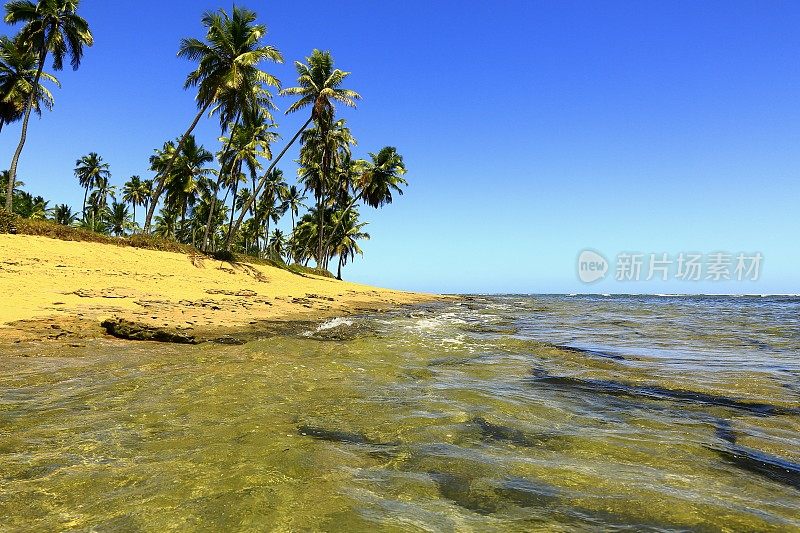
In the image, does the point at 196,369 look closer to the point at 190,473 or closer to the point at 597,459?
the point at 190,473

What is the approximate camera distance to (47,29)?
2625 centimetres

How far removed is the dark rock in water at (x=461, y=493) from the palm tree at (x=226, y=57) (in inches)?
1103

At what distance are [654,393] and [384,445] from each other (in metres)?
3.86

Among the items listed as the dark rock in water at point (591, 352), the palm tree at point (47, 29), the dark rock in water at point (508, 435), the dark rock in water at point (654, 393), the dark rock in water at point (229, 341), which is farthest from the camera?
the palm tree at point (47, 29)

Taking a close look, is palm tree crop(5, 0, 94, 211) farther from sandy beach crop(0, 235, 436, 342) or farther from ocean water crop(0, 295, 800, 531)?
ocean water crop(0, 295, 800, 531)

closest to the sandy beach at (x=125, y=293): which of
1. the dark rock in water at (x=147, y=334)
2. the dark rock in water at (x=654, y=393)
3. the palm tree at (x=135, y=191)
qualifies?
the dark rock in water at (x=147, y=334)

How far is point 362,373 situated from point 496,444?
9.87 feet

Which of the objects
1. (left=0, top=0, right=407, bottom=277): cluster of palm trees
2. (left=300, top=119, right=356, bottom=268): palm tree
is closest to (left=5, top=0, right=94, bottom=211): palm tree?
(left=0, top=0, right=407, bottom=277): cluster of palm trees

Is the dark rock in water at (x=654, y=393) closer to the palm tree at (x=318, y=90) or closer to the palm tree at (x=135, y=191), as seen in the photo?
the palm tree at (x=318, y=90)

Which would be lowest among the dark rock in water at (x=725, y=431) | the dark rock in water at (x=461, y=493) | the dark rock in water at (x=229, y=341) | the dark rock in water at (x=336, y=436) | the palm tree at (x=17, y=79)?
the dark rock in water at (x=229, y=341)

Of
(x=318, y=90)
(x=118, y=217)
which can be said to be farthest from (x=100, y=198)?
(x=318, y=90)

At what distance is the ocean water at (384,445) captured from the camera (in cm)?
229

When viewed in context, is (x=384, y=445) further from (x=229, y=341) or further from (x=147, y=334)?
(x=147, y=334)

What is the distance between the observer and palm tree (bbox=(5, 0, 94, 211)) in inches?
987
